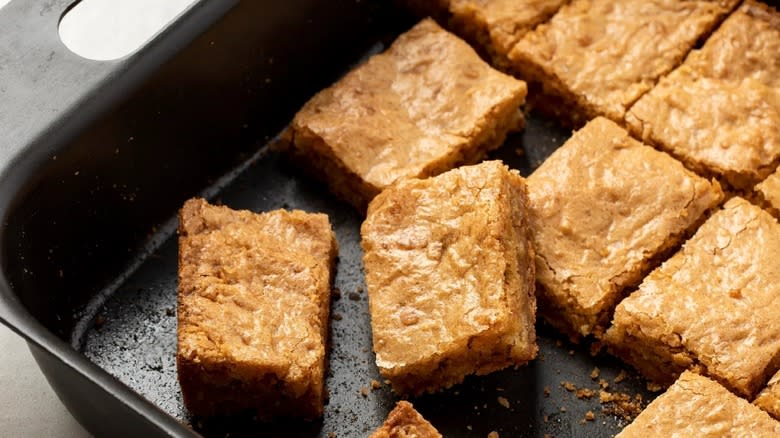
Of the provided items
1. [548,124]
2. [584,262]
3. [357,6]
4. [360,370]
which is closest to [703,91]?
[548,124]

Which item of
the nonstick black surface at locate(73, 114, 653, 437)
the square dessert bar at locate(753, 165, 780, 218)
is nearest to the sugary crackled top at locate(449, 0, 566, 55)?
the nonstick black surface at locate(73, 114, 653, 437)

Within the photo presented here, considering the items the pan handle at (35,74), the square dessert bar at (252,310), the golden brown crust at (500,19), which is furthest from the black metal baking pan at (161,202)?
the golden brown crust at (500,19)

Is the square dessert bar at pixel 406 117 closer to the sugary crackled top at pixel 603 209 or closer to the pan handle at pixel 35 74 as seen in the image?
the sugary crackled top at pixel 603 209

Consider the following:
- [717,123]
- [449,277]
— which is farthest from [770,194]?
[449,277]

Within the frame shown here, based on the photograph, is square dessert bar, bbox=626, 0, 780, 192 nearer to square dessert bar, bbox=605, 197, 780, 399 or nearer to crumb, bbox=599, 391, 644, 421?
square dessert bar, bbox=605, 197, 780, 399

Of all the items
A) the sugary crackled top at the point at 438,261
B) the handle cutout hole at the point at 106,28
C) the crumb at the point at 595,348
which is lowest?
the crumb at the point at 595,348

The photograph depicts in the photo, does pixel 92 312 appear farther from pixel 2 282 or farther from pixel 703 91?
pixel 703 91
